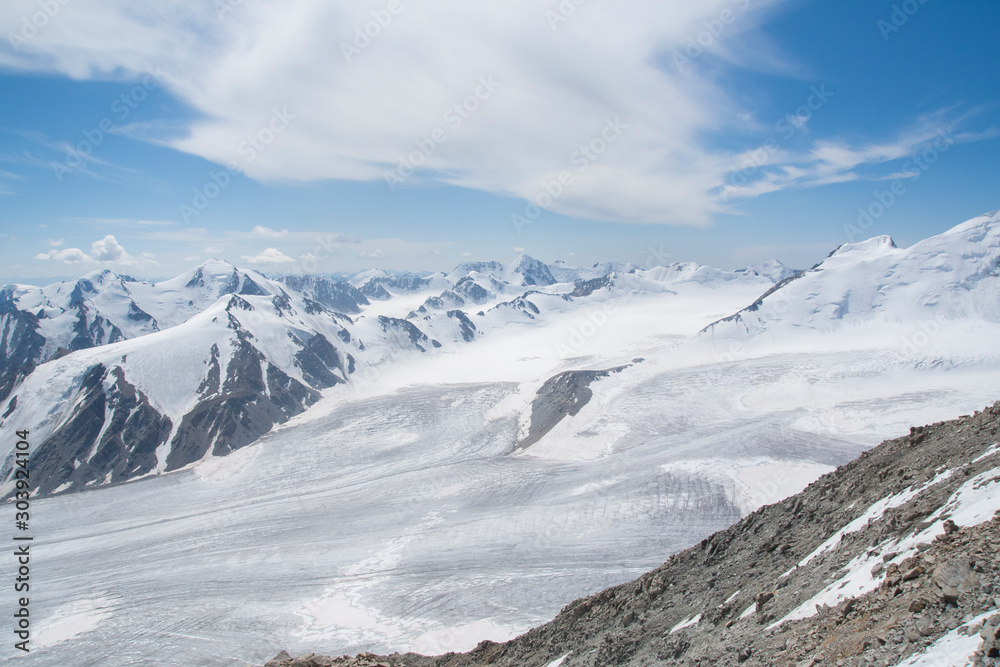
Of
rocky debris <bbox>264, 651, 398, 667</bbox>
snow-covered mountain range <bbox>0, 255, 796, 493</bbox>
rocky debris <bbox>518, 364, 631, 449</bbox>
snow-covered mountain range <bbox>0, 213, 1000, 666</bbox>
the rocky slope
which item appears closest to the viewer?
the rocky slope

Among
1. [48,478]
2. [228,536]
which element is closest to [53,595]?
[228,536]

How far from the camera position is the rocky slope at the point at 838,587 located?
6.97 meters

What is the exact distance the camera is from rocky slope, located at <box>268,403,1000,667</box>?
6969 millimetres

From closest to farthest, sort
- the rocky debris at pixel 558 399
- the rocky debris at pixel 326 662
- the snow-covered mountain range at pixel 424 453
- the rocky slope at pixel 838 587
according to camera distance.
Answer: the rocky slope at pixel 838 587 → the rocky debris at pixel 326 662 → the snow-covered mountain range at pixel 424 453 → the rocky debris at pixel 558 399

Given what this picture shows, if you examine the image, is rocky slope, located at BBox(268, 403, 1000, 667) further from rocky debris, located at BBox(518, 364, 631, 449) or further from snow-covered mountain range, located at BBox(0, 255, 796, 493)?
snow-covered mountain range, located at BBox(0, 255, 796, 493)

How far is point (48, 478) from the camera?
62812 millimetres

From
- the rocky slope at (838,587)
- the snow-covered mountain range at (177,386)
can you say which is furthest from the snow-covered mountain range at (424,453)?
the rocky slope at (838,587)

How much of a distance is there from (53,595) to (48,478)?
117 ft

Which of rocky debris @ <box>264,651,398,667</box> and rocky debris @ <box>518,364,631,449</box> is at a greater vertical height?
rocky debris @ <box>518,364,631,449</box>

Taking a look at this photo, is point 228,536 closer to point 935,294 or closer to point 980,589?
point 980,589

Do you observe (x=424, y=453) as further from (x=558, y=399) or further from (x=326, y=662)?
(x=326, y=662)

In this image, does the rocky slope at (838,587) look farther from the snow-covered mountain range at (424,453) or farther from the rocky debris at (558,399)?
the rocky debris at (558,399)

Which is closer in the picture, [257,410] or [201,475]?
[201,475]

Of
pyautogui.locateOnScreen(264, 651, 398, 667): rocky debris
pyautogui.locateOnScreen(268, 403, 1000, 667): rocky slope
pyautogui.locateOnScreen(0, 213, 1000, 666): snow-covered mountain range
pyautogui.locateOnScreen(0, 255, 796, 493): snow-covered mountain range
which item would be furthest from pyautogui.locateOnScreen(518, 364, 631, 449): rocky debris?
pyautogui.locateOnScreen(264, 651, 398, 667): rocky debris
